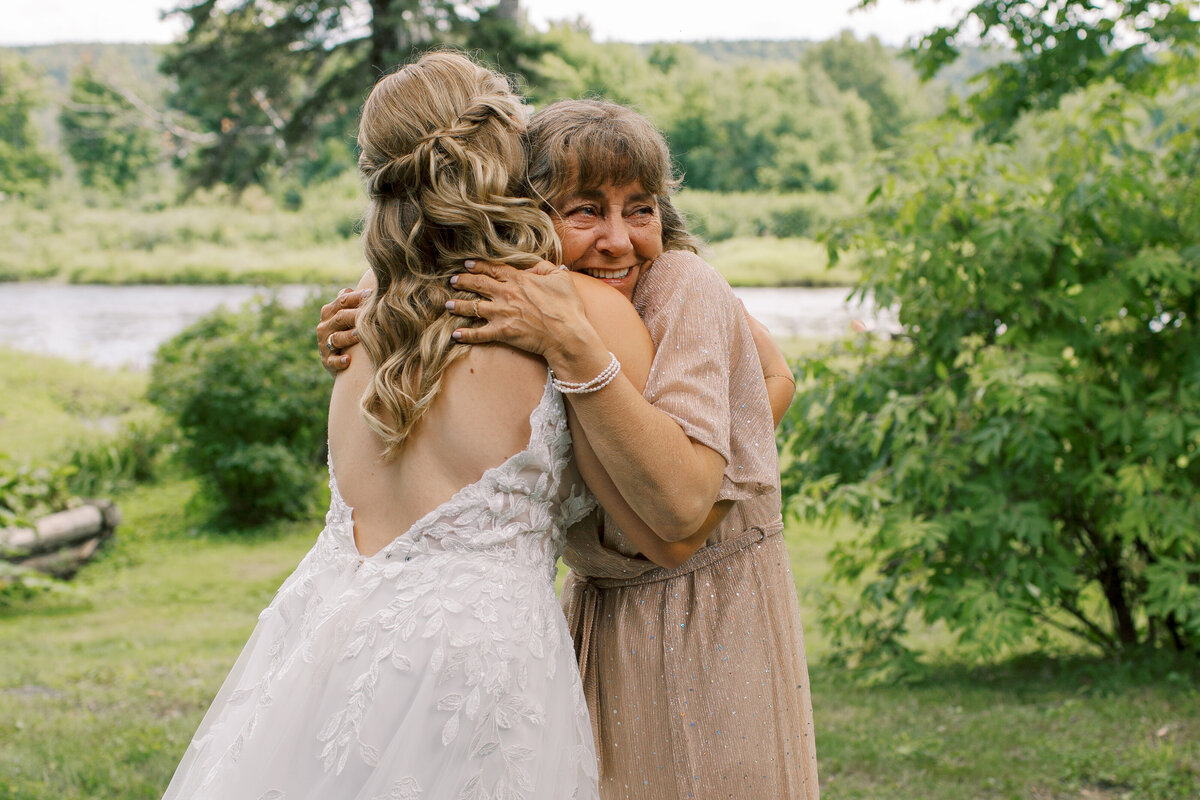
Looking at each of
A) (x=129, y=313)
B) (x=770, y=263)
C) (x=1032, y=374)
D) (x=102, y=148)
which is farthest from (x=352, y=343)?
(x=102, y=148)

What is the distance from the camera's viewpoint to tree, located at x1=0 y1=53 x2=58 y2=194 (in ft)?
135

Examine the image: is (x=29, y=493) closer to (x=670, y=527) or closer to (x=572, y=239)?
(x=572, y=239)

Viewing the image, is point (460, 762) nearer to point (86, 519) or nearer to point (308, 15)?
point (86, 519)

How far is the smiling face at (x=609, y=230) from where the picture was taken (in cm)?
168

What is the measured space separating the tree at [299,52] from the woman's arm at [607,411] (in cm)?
975

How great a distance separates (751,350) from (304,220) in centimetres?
3311

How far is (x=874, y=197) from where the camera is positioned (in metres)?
4.51

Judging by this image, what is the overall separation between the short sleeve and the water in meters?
8.15

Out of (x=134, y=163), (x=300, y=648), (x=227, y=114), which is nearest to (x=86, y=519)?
(x=227, y=114)

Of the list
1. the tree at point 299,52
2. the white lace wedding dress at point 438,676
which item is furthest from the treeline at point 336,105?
the white lace wedding dress at point 438,676

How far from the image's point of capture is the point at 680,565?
1722 millimetres

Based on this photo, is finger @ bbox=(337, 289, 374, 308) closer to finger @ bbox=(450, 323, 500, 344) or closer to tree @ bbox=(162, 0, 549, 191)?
finger @ bbox=(450, 323, 500, 344)

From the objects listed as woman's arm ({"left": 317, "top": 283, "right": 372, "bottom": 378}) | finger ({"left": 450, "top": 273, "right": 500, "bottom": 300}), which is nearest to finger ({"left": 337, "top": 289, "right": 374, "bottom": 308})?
woman's arm ({"left": 317, "top": 283, "right": 372, "bottom": 378})

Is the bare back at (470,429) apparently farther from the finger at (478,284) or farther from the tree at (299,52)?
the tree at (299,52)
